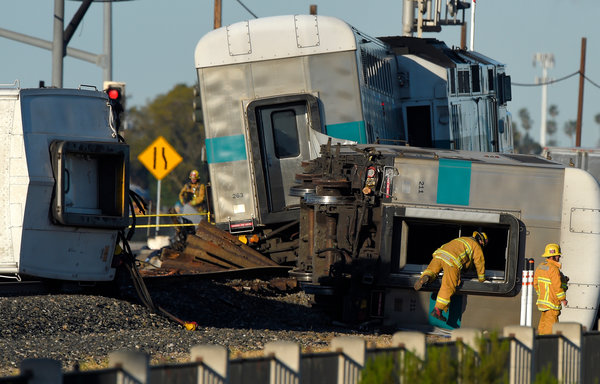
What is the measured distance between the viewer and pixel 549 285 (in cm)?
1365

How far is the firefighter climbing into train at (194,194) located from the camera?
25.2 meters

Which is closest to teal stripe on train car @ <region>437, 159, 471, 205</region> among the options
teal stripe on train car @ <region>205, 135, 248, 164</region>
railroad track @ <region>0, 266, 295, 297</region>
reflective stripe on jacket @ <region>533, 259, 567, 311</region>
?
reflective stripe on jacket @ <region>533, 259, 567, 311</region>

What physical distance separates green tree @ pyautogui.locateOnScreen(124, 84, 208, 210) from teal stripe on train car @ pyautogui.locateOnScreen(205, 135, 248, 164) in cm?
6336

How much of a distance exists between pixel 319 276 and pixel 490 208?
92.6 inches

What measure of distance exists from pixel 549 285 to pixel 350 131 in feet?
17.4

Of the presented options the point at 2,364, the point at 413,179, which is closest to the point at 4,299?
the point at 2,364

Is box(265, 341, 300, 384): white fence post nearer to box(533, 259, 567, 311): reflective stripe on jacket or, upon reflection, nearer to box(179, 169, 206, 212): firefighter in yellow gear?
box(533, 259, 567, 311): reflective stripe on jacket

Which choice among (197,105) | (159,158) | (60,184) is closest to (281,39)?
(197,105)

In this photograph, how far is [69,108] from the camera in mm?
13531

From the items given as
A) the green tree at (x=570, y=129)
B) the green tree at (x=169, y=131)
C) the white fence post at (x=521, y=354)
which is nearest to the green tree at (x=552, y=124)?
the green tree at (x=570, y=129)

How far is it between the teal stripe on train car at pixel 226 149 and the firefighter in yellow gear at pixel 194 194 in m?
6.49

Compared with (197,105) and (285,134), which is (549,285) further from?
(197,105)

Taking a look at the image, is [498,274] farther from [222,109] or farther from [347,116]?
[222,109]

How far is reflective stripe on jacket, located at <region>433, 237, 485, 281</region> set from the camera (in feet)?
45.3
